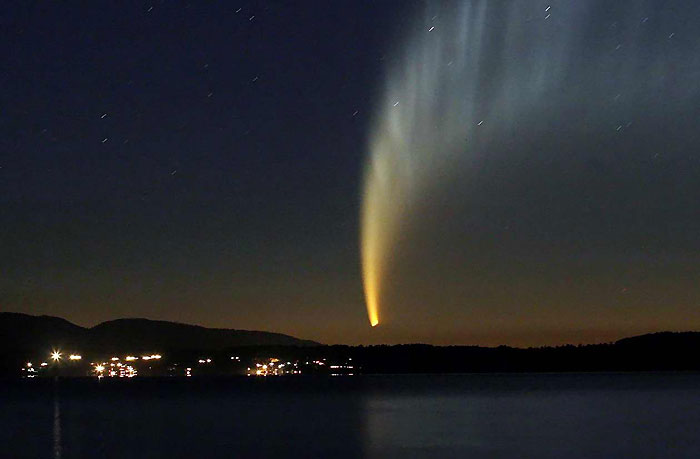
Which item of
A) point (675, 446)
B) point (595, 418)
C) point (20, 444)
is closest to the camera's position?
point (675, 446)

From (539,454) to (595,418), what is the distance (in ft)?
102

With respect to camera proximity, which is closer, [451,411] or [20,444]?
[20,444]

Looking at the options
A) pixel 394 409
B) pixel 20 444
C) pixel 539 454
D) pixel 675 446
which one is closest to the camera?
pixel 539 454

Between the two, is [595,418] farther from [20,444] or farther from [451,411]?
[20,444]

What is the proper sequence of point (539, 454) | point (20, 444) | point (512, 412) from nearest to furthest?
point (539, 454) → point (20, 444) → point (512, 412)

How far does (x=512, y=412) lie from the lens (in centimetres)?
9438

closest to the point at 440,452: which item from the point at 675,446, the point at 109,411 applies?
the point at 675,446

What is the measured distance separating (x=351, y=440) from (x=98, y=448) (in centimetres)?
1571

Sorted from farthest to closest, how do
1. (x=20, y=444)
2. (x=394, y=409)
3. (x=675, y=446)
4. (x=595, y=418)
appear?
(x=394, y=409) < (x=595, y=418) < (x=20, y=444) < (x=675, y=446)

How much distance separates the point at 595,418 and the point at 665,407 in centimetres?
2145

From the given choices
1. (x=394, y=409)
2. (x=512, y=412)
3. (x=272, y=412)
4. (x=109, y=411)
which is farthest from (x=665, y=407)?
(x=109, y=411)

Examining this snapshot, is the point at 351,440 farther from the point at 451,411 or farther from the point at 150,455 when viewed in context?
the point at 451,411

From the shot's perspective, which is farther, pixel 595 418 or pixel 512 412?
pixel 512 412

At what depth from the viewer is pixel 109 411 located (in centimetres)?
10506
